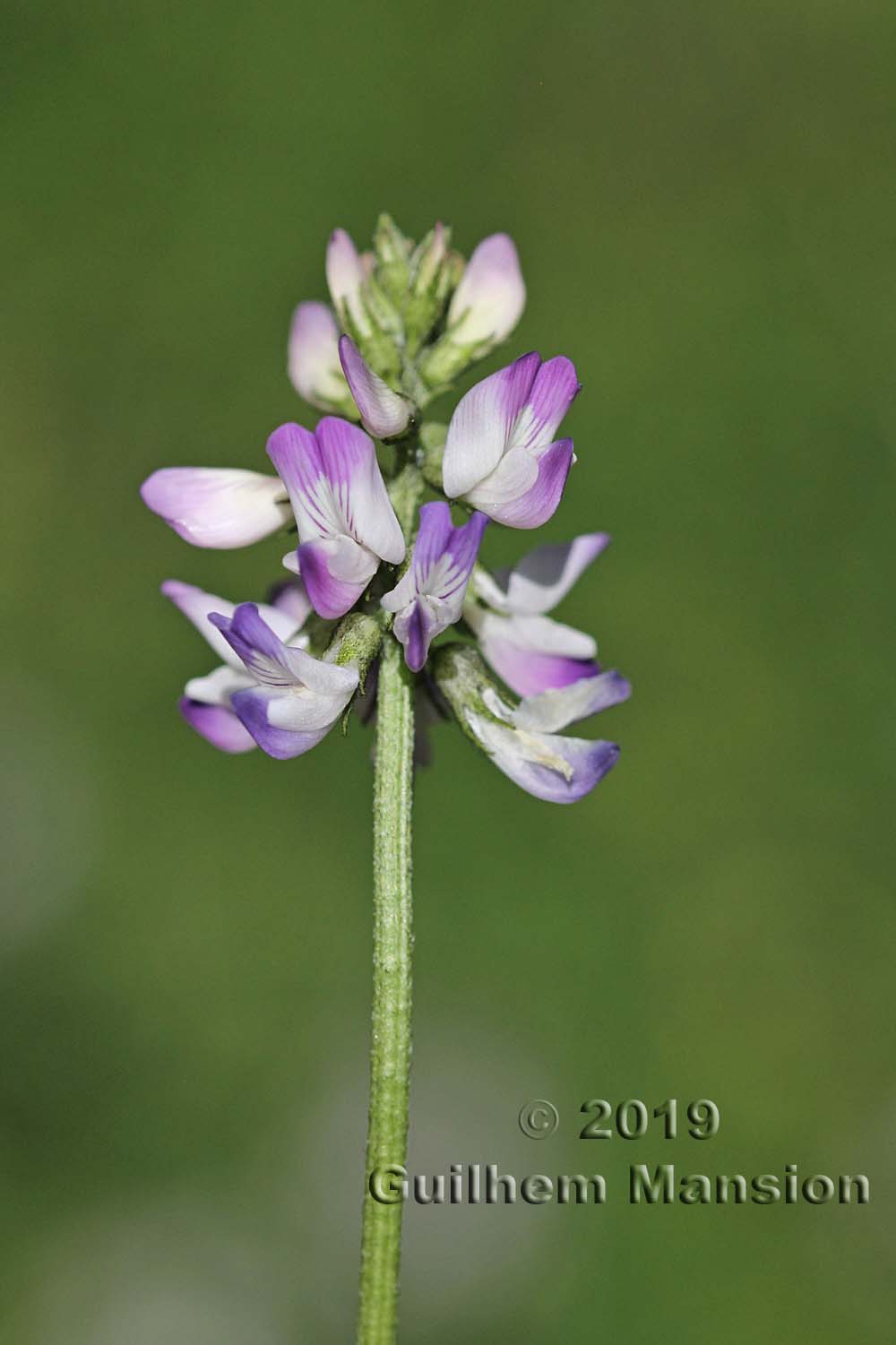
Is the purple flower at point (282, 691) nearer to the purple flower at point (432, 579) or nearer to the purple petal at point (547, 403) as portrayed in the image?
the purple flower at point (432, 579)

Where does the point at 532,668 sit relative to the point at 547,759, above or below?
above

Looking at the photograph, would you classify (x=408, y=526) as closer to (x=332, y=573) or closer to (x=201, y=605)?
(x=332, y=573)

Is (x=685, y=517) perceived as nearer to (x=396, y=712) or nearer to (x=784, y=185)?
(x=784, y=185)

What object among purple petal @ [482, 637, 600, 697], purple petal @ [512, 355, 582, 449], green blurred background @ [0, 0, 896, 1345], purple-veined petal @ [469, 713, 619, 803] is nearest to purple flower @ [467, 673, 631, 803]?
purple-veined petal @ [469, 713, 619, 803]

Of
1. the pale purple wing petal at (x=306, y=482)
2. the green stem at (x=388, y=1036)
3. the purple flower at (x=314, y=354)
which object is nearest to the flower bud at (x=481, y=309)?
the purple flower at (x=314, y=354)

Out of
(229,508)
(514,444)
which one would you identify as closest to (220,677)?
(229,508)

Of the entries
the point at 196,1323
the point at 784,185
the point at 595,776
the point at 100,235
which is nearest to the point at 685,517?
the point at 784,185
